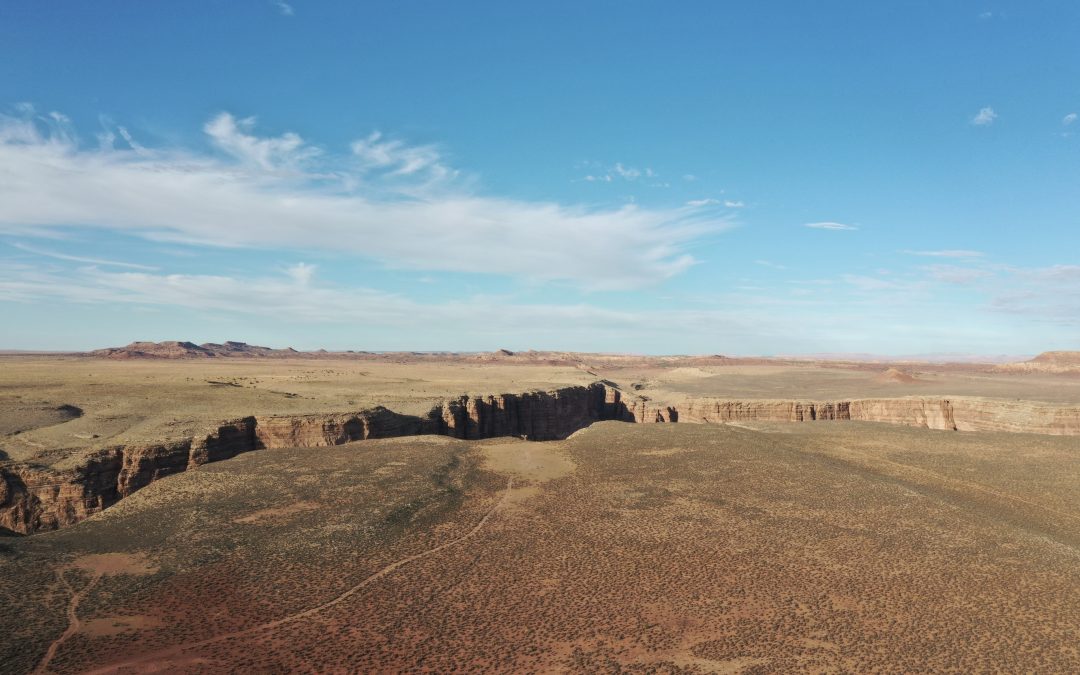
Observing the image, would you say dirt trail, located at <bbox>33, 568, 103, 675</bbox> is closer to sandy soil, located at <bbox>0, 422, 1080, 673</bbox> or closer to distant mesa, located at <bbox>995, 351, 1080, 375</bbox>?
sandy soil, located at <bbox>0, 422, 1080, 673</bbox>

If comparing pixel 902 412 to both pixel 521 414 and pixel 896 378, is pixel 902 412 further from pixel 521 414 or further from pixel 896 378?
pixel 896 378

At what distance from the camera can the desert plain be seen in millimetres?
15375

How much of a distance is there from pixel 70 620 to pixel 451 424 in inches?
1476

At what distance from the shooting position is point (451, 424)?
5369cm

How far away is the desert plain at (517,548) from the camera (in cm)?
1538

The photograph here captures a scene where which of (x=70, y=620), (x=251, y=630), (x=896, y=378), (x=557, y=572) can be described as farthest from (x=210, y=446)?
(x=896, y=378)

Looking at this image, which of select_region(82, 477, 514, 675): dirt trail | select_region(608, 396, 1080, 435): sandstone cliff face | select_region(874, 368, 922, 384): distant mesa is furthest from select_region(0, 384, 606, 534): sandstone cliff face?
select_region(874, 368, 922, 384): distant mesa

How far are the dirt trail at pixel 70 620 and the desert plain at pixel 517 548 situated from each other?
0.11 m

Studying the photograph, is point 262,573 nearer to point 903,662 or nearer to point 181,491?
point 181,491

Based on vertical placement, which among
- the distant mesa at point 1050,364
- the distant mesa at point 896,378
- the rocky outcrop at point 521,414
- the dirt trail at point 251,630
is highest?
the distant mesa at point 1050,364

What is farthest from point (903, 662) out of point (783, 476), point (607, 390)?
point (607, 390)

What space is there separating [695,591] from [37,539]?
25867 mm

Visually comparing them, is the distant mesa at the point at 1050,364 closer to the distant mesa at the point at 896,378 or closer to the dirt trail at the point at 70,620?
the distant mesa at the point at 896,378

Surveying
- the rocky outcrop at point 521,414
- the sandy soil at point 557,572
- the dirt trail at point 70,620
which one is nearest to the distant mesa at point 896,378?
the rocky outcrop at point 521,414
